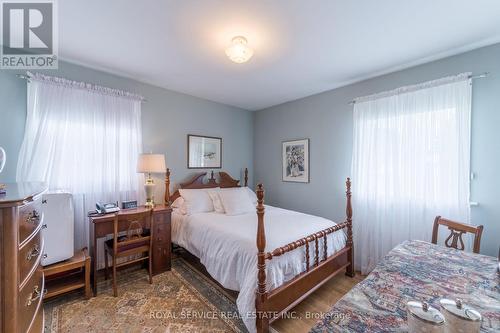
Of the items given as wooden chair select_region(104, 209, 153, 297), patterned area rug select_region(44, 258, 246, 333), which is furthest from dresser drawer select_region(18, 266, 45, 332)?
wooden chair select_region(104, 209, 153, 297)

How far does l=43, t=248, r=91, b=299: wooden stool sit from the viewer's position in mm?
2055

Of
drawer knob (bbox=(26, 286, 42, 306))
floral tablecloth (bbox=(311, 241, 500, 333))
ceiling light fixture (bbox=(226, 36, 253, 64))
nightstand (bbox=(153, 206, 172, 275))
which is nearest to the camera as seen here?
floral tablecloth (bbox=(311, 241, 500, 333))

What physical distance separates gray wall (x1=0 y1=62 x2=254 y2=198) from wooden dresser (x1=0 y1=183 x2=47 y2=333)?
5.35 feet

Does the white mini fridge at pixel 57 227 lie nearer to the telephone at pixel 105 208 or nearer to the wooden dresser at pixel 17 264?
the telephone at pixel 105 208

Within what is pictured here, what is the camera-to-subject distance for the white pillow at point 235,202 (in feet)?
10.3

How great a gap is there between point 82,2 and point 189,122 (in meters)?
2.15

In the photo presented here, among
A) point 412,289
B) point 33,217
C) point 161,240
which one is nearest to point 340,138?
point 412,289

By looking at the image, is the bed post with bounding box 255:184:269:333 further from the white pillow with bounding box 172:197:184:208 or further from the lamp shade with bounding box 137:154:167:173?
the white pillow with bounding box 172:197:184:208

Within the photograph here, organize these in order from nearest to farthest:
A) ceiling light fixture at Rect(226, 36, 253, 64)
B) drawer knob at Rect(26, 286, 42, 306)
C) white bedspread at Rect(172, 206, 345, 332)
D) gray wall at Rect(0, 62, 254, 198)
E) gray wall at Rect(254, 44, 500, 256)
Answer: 1. drawer knob at Rect(26, 286, 42, 306)
2. white bedspread at Rect(172, 206, 345, 332)
3. ceiling light fixture at Rect(226, 36, 253, 64)
4. gray wall at Rect(254, 44, 500, 256)
5. gray wall at Rect(0, 62, 254, 198)

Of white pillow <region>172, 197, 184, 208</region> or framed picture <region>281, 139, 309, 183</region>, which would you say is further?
framed picture <region>281, 139, 309, 183</region>

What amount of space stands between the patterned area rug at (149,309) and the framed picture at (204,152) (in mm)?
1882

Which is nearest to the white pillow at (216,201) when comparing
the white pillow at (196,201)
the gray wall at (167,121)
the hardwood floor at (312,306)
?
the white pillow at (196,201)

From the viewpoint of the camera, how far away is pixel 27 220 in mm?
1223

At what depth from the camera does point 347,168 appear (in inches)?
126
